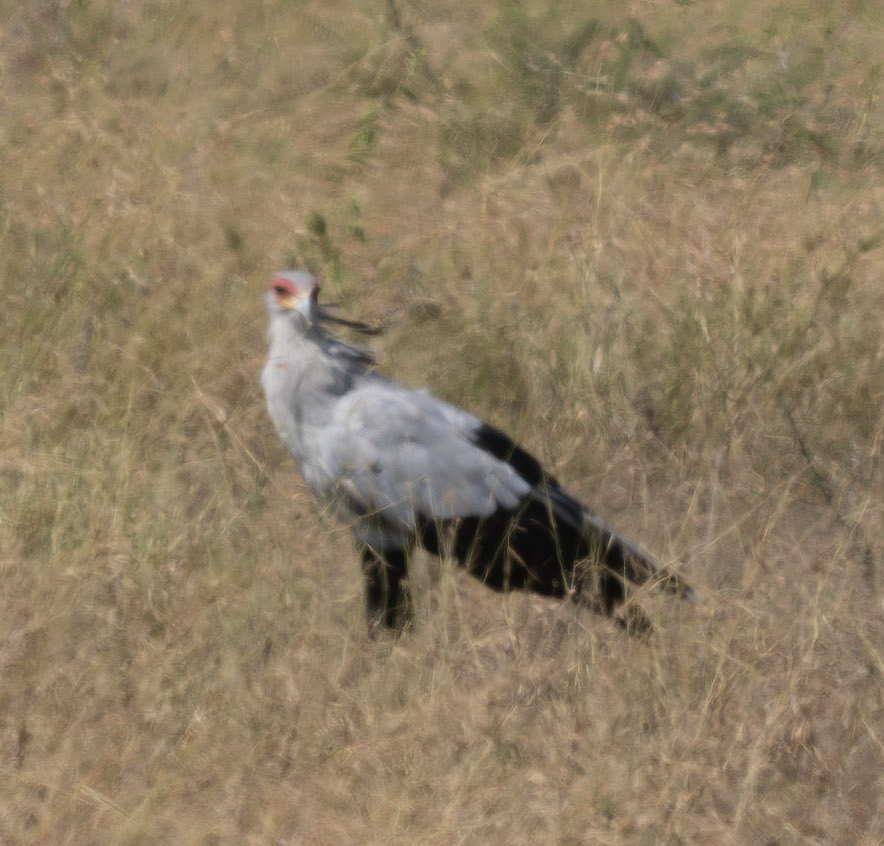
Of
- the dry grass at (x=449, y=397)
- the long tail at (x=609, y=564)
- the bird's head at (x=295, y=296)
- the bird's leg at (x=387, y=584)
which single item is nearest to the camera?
the dry grass at (x=449, y=397)

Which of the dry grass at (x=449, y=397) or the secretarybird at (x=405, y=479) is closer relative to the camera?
the dry grass at (x=449, y=397)

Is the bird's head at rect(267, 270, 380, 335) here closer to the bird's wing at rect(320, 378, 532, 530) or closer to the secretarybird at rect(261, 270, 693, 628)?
the secretarybird at rect(261, 270, 693, 628)

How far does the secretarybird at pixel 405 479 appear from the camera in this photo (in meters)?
3.18

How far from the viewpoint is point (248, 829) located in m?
2.37

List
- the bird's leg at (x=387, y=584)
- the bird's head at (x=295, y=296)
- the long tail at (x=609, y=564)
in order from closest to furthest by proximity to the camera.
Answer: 1. the long tail at (x=609, y=564)
2. the bird's leg at (x=387, y=584)
3. the bird's head at (x=295, y=296)

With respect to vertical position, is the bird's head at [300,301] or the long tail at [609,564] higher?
the bird's head at [300,301]

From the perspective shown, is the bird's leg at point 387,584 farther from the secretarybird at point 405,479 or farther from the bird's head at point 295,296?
the bird's head at point 295,296

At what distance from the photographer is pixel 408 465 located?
323 cm

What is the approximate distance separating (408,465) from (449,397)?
64 cm

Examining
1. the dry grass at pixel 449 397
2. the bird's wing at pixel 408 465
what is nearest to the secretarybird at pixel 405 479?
the bird's wing at pixel 408 465

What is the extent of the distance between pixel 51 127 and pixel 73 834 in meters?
3.03

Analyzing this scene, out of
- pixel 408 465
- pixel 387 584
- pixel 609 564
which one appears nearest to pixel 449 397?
pixel 408 465

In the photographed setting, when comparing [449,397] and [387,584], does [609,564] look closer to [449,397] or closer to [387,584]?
[387,584]

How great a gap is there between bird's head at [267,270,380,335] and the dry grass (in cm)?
31
